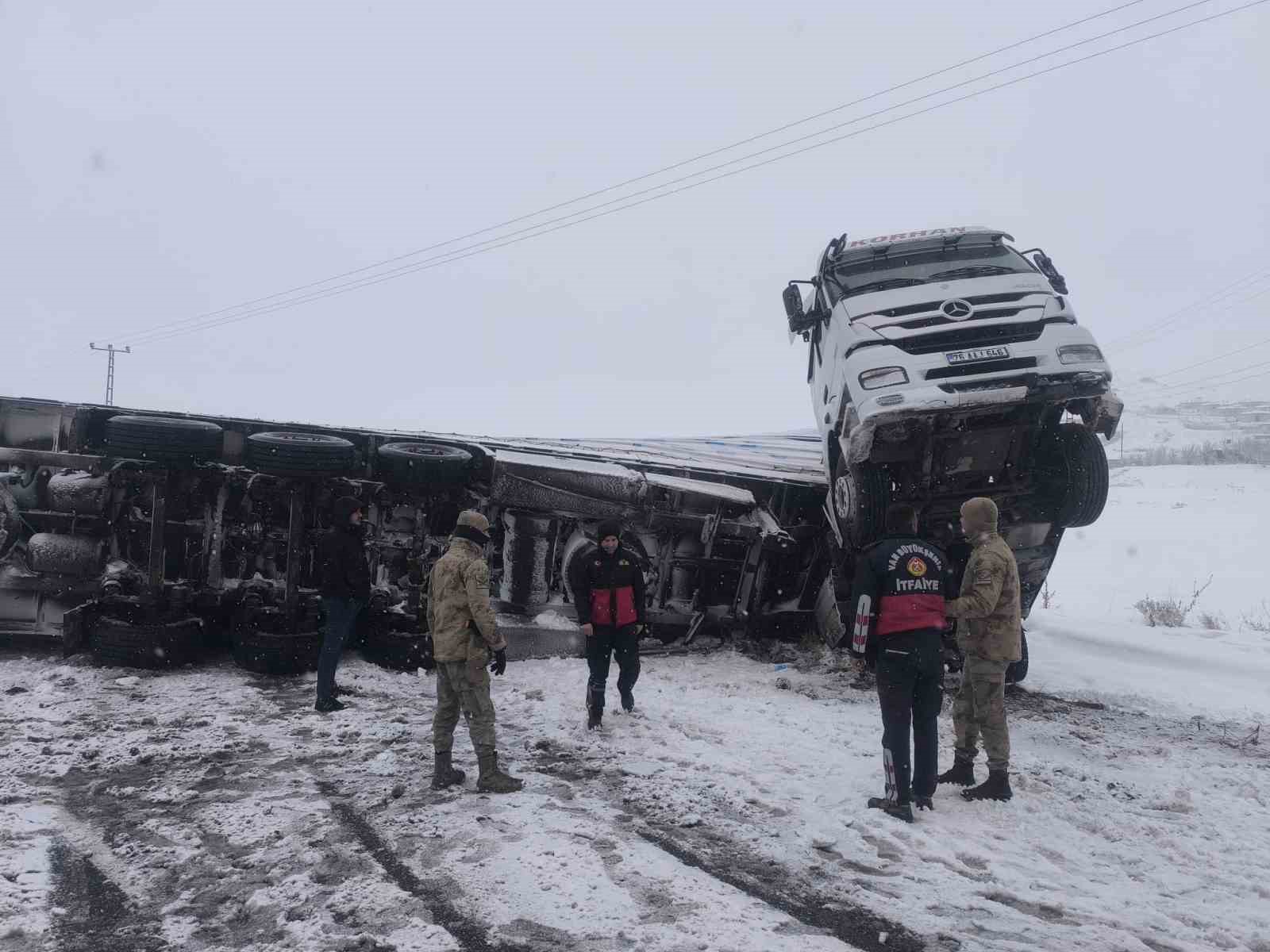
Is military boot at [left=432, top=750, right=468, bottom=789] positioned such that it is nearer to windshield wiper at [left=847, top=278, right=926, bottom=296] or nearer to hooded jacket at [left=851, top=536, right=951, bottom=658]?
hooded jacket at [left=851, top=536, right=951, bottom=658]

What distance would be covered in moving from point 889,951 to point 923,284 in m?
5.71

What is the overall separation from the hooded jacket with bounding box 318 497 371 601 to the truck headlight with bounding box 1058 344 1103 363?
18.0 ft

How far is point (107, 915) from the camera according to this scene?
3273mm

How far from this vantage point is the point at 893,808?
4.41 metres

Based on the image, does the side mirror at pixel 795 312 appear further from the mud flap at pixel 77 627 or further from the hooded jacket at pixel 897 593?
the mud flap at pixel 77 627

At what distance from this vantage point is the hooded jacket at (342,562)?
6.19 m

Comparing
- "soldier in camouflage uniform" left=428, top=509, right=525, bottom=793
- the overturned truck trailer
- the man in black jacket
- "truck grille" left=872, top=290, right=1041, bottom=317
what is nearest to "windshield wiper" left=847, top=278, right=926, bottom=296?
"truck grille" left=872, top=290, right=1041, bottom=317

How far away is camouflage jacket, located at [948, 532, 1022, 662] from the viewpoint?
4.73m

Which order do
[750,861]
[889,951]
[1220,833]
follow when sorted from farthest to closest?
[1220,833], [750,861], [889,951]

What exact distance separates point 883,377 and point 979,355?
2.45ft

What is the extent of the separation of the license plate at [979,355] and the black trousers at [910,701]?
296 cm

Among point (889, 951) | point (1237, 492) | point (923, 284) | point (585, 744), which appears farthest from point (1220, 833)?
point (1237, 492)

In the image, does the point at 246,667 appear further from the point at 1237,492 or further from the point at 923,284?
the point at 1237,492

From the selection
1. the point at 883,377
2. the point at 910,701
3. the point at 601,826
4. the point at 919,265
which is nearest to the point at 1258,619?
the point at 919,265
